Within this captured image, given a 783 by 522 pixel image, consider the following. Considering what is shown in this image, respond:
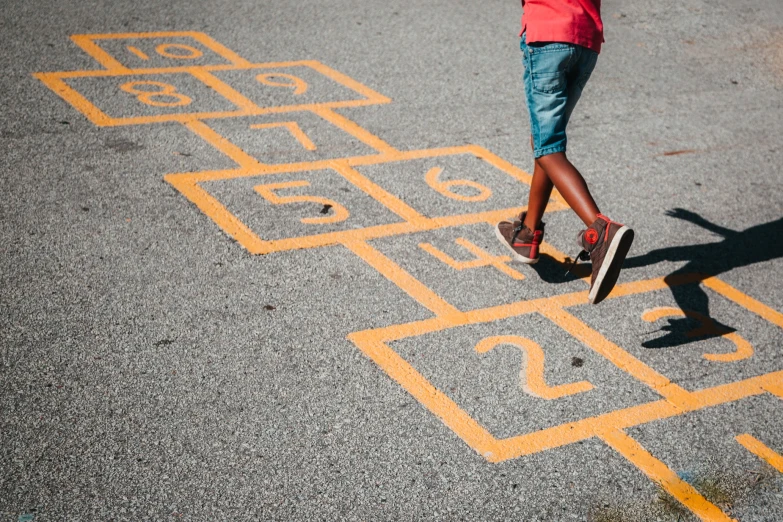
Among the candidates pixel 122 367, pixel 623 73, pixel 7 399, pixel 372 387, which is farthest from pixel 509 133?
pixel 7 399

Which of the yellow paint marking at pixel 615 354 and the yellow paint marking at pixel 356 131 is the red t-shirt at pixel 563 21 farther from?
the yellow paint marking at pixel 356 131

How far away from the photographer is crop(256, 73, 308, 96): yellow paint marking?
8.09 m

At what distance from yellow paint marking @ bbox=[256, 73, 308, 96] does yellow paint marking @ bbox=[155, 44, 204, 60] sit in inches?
32.2

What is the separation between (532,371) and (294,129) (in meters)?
3.52

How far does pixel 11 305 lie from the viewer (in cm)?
451

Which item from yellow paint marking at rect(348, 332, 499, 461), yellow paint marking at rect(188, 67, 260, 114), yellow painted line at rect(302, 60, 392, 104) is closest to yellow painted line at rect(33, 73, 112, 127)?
yellow paint marking at rect(188, 67, 260, 114)

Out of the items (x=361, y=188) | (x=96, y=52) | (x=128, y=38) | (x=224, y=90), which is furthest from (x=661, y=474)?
(x=128, y=38)

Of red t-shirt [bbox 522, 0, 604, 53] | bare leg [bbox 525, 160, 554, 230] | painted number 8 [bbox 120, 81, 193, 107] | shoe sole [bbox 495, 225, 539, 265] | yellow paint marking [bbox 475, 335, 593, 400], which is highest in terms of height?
red t-shirt [bbox 522, 0, 604, 53]

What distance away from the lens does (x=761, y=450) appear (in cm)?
411

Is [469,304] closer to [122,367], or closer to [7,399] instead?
[122,367]

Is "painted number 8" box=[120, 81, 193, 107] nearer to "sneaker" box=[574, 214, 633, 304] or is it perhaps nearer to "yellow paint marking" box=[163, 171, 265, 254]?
"yellow paint marking" box=[163, 171, 265, 254]

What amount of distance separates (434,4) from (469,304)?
6.88 meters

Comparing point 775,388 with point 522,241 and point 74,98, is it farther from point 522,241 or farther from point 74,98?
point 74,98

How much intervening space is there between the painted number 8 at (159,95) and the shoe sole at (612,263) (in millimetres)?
4290
